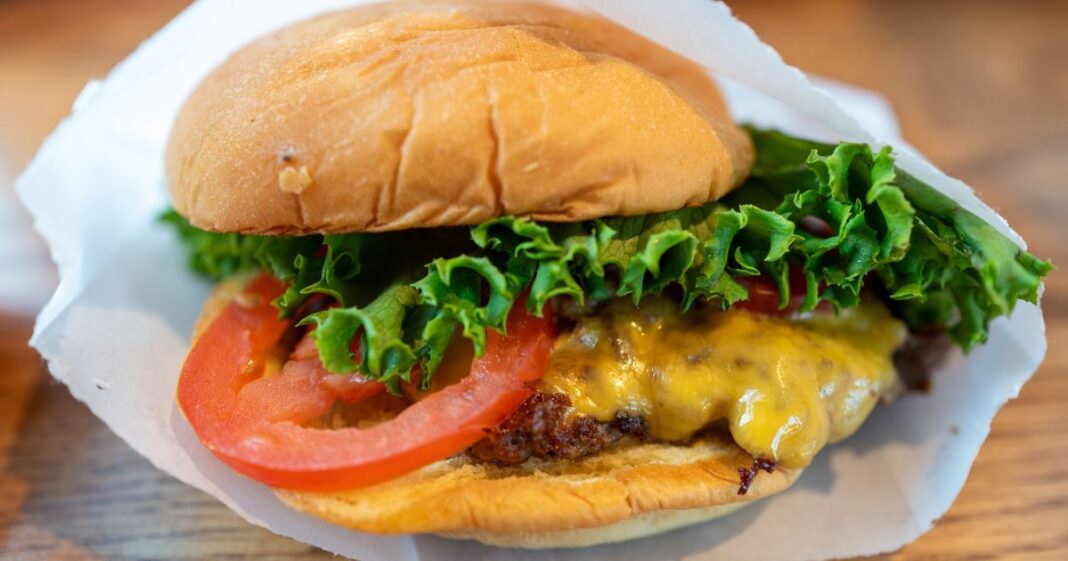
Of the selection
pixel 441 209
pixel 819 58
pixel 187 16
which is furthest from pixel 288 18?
pixel 819 58

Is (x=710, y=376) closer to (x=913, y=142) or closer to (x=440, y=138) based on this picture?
(x=440, y=138)

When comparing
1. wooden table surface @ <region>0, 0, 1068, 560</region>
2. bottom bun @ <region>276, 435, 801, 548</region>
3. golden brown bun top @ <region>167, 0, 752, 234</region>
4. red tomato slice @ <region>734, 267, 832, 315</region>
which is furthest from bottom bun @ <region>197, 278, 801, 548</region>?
golden brown bun top @ <region>167, 0, 752, 234</region>

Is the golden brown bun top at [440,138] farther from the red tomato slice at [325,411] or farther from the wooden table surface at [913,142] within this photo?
the wooden table surface at [913,142]

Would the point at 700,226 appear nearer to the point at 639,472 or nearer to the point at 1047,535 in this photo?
the point at 639,472

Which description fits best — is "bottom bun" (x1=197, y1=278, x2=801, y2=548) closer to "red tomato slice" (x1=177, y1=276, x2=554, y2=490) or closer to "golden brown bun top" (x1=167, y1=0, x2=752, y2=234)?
"red tomato slice" (x1=177, y1=276, x2=554, y2=490)

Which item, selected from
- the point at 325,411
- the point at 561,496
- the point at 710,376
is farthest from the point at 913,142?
the point at 325,411

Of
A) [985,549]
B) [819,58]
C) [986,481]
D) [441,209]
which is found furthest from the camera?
[819,58]
